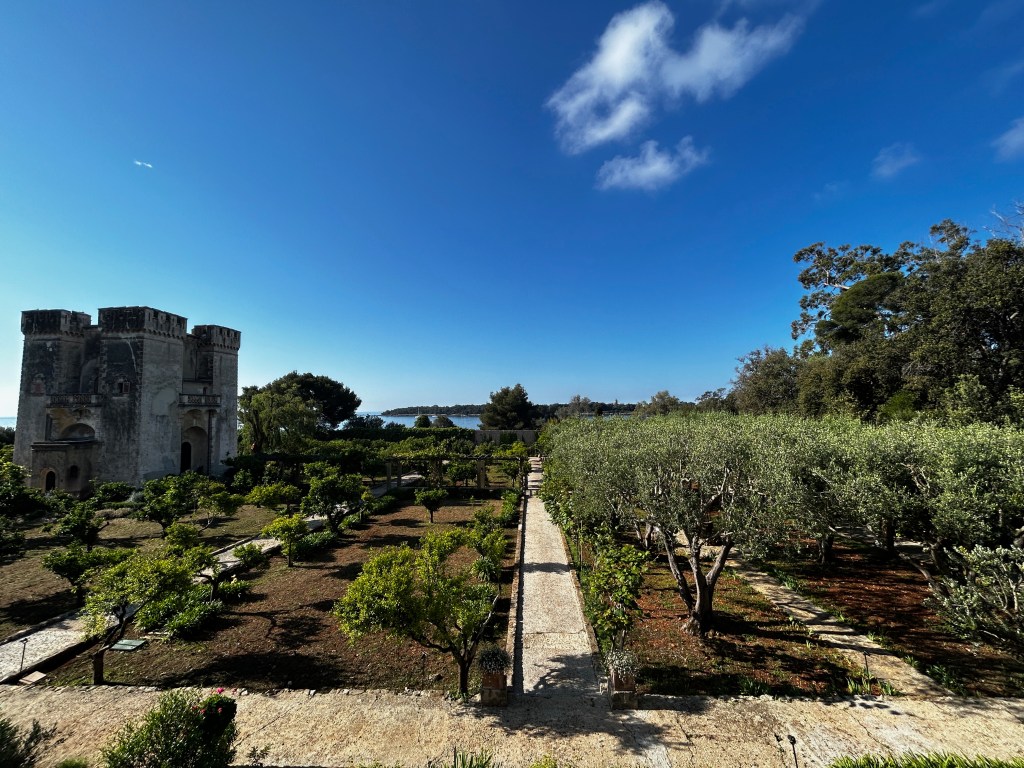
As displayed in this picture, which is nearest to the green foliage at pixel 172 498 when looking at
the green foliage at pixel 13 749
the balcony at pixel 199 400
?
the balcony at pixel 199 400

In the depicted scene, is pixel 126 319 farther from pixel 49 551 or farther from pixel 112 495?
pixel 49 551

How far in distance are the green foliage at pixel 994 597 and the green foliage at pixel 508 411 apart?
61833 millimetres

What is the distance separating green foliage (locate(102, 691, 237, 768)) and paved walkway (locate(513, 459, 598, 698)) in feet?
15.8

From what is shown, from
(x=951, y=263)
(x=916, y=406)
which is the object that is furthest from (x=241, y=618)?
(x=951, y=263)

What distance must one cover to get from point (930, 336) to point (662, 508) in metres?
21.3

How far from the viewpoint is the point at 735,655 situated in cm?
899

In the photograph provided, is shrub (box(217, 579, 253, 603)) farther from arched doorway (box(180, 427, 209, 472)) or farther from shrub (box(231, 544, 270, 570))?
arched doorway (box(180, 427, 209, 472))

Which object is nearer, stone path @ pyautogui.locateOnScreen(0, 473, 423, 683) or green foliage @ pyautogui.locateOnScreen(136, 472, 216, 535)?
stone path @ pyautogui.locateOnScreen(0, 473, 423, 683)

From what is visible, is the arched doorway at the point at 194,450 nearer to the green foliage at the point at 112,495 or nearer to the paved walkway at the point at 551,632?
the green foliage at the point at 112,495

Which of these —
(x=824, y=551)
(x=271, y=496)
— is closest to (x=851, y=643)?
(x=824, y=551)

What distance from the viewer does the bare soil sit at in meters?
11.6

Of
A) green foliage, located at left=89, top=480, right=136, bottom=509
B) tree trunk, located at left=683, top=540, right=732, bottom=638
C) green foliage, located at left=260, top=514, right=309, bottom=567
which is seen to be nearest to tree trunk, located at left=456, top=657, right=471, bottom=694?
tree trunk, located at left=683, top=540, right=732, bottom=638

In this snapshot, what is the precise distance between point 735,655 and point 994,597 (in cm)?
446

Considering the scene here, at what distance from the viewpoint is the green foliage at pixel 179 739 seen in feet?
16.5
